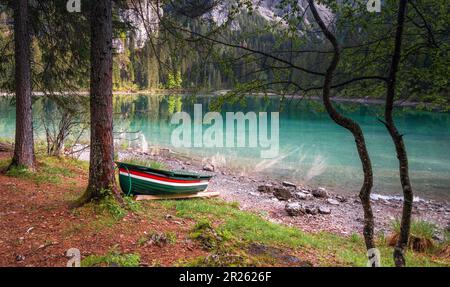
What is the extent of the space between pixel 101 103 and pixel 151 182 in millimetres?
3240

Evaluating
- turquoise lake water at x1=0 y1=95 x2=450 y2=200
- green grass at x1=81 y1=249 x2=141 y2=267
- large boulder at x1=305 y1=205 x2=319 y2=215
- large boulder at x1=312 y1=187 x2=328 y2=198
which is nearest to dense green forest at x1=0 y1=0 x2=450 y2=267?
green grass at x1=81 y1=249 x2=141 y2=267

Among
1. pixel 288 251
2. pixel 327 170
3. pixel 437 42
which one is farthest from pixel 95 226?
pixel 327 170

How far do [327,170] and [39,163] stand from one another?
14882mm

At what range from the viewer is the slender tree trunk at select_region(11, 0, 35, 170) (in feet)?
31.0

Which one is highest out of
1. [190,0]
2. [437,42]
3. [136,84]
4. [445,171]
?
[136,84]

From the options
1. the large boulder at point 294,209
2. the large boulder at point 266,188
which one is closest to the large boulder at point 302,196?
the large boulder at point 266,188

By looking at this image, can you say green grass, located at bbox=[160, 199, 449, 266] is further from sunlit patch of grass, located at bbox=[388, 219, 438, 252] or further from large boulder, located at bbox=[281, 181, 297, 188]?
large boulder, located at bbox=[281, 181, 297, 188]

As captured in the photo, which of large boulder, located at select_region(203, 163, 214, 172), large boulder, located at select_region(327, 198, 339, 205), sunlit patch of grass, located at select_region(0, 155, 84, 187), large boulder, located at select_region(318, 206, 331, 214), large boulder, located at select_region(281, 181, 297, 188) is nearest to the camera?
→ sunlit patch of grass, located at select_region(0, 155, 84, 187)

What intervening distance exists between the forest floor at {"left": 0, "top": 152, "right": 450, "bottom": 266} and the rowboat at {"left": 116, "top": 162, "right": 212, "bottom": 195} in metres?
0.49

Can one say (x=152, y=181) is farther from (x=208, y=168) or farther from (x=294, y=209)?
(x=208, y=168)

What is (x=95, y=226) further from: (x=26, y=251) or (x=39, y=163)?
(x=39, y=163)

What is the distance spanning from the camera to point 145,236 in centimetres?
617

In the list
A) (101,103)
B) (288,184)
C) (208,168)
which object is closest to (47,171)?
(101,103)

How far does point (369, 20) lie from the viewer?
5.31m
